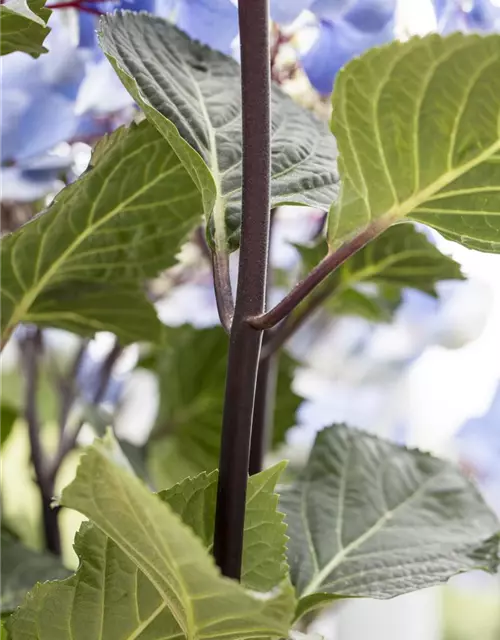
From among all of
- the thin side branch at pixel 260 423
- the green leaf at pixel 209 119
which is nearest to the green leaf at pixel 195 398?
the thin side branch at pixel 260 423

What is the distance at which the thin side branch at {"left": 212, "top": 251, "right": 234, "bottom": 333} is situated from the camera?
216 mm

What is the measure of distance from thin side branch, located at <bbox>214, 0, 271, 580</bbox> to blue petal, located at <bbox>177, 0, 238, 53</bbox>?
0.45ft

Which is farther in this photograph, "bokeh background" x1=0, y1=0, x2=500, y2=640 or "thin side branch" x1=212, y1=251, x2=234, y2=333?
"bokeh background" x1=0, y1=0, x2=500, y2=640

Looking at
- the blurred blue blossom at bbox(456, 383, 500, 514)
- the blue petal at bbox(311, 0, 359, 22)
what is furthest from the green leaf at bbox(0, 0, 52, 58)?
the blurred blue blossom at bbox(456, 383, 500, 514)

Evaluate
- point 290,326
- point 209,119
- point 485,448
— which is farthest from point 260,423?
point 485,448

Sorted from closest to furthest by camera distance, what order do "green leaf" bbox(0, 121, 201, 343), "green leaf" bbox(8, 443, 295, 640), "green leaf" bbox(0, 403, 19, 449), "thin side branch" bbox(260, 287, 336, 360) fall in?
"green leaf" bbox(8, 443, 295, 640)
"green leaf" bbox(0, 121, 201, 343)
"thin side branch" bbox(260, 287, 336, 360)
"green leaf" bbox(0, 403, 19, 449)

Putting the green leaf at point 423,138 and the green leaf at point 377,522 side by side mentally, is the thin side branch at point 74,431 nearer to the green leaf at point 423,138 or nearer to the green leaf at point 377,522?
the green leaf at point 377,522

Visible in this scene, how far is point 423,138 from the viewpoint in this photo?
0.68 feet

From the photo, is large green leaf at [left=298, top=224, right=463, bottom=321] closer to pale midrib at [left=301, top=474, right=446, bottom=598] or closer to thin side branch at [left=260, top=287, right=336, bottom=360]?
thin side branch at [left=260, top=287, right=336, bottom=360]

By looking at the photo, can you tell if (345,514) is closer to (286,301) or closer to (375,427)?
(286,301)

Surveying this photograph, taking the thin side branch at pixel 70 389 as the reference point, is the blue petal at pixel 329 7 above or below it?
above

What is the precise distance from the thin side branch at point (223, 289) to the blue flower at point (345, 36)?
163mm

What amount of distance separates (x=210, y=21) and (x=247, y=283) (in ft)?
0.58

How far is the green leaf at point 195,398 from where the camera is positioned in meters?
0.53
